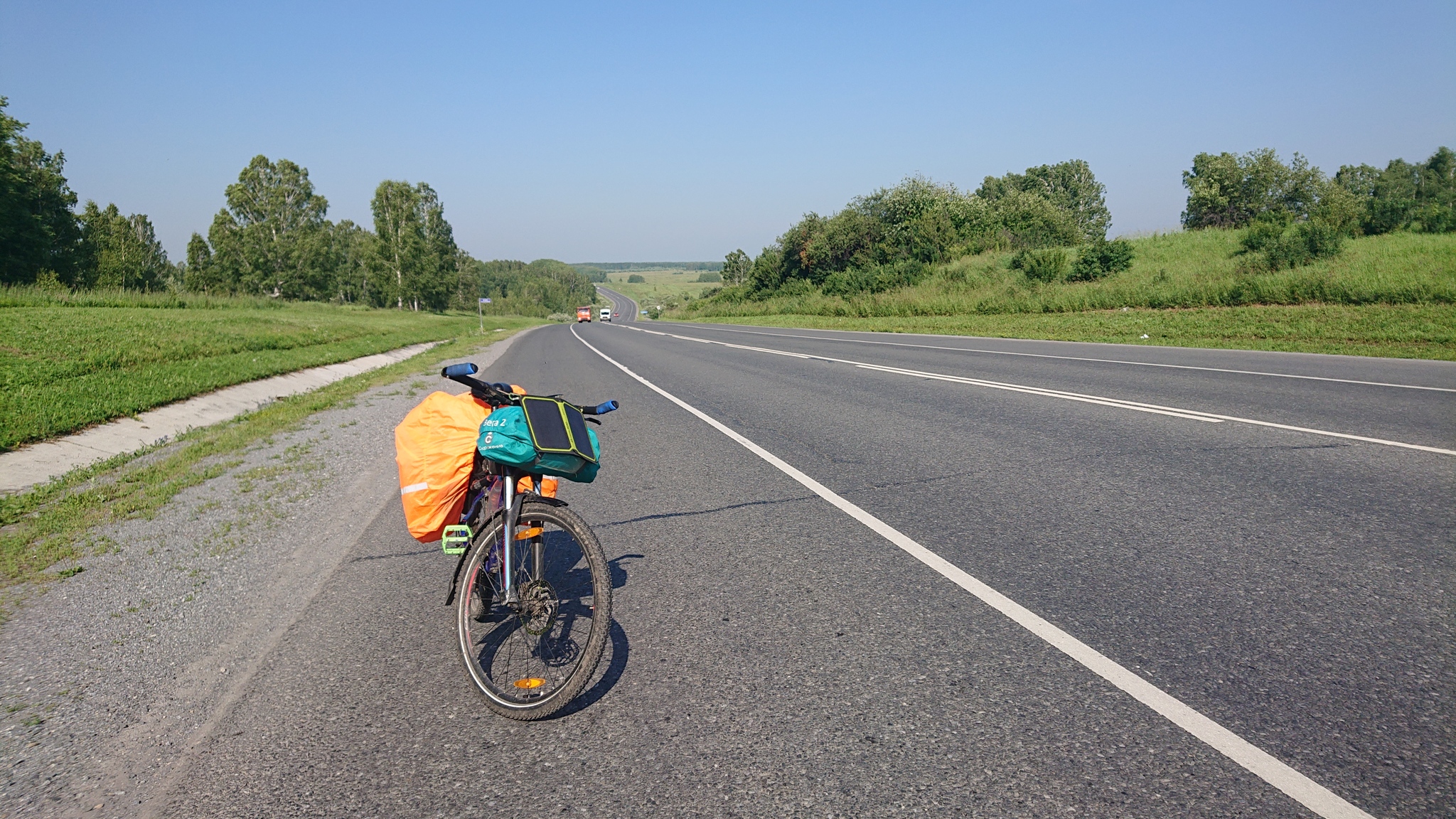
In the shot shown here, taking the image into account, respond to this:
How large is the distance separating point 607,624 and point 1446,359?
1732cm

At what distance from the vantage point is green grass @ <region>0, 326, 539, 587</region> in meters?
5.25

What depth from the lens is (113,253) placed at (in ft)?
226

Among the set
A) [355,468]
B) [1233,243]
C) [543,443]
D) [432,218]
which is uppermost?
[432,218]

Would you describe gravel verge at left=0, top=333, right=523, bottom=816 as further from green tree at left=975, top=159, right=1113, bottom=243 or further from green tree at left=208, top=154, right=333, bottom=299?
green tree at left=975, top=159, right=1113, bottom=243

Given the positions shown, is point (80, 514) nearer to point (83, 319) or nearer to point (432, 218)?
point (83, 319)

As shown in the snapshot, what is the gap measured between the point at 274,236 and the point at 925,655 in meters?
84.9

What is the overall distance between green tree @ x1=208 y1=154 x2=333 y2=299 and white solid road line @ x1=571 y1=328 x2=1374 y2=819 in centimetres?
8145

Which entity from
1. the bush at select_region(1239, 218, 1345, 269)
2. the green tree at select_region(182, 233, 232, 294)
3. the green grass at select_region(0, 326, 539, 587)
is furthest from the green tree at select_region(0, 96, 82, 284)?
the bush at select_region(1239, 218, 1345, 269)

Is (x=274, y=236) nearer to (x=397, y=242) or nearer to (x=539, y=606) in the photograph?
(x=397, y=242)

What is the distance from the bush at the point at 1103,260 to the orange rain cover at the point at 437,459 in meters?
31.9

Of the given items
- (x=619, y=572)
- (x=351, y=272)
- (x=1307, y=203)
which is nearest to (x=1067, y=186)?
(x=1307, y=203)

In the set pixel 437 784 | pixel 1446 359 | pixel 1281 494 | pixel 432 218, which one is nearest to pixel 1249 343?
pixel 1446 359

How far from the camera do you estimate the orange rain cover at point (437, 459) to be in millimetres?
3604

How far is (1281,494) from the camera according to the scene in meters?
5.58
